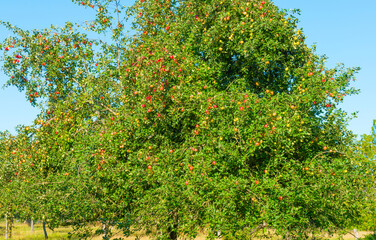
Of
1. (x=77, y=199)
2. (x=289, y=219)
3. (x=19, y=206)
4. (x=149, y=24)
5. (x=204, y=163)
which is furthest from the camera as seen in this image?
(x=149, y=24)

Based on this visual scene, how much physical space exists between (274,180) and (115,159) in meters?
5.37

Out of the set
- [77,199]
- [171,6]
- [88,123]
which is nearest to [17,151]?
[88,123]

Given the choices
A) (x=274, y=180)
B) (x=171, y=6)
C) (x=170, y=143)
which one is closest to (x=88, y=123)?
(x=170, y=143)

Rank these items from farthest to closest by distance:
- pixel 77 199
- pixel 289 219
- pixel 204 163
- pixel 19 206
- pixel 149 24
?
pixel 149 24, pixel 19 206, pixel 77 199, pixel 204 163, pixel 289 219

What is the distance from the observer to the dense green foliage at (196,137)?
10.5 m

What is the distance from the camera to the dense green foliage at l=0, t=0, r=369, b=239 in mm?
10516

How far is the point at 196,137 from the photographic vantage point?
11.5m

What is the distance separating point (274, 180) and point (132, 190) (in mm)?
5161

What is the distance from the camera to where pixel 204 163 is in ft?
35.3

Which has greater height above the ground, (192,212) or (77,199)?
(77,199)

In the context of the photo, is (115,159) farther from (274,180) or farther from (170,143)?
(274,180)

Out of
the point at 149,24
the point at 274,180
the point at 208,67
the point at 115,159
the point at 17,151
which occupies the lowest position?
the point at 274,180

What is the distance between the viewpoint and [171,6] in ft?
53.1

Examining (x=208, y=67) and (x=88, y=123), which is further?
(x=88, y=123)
